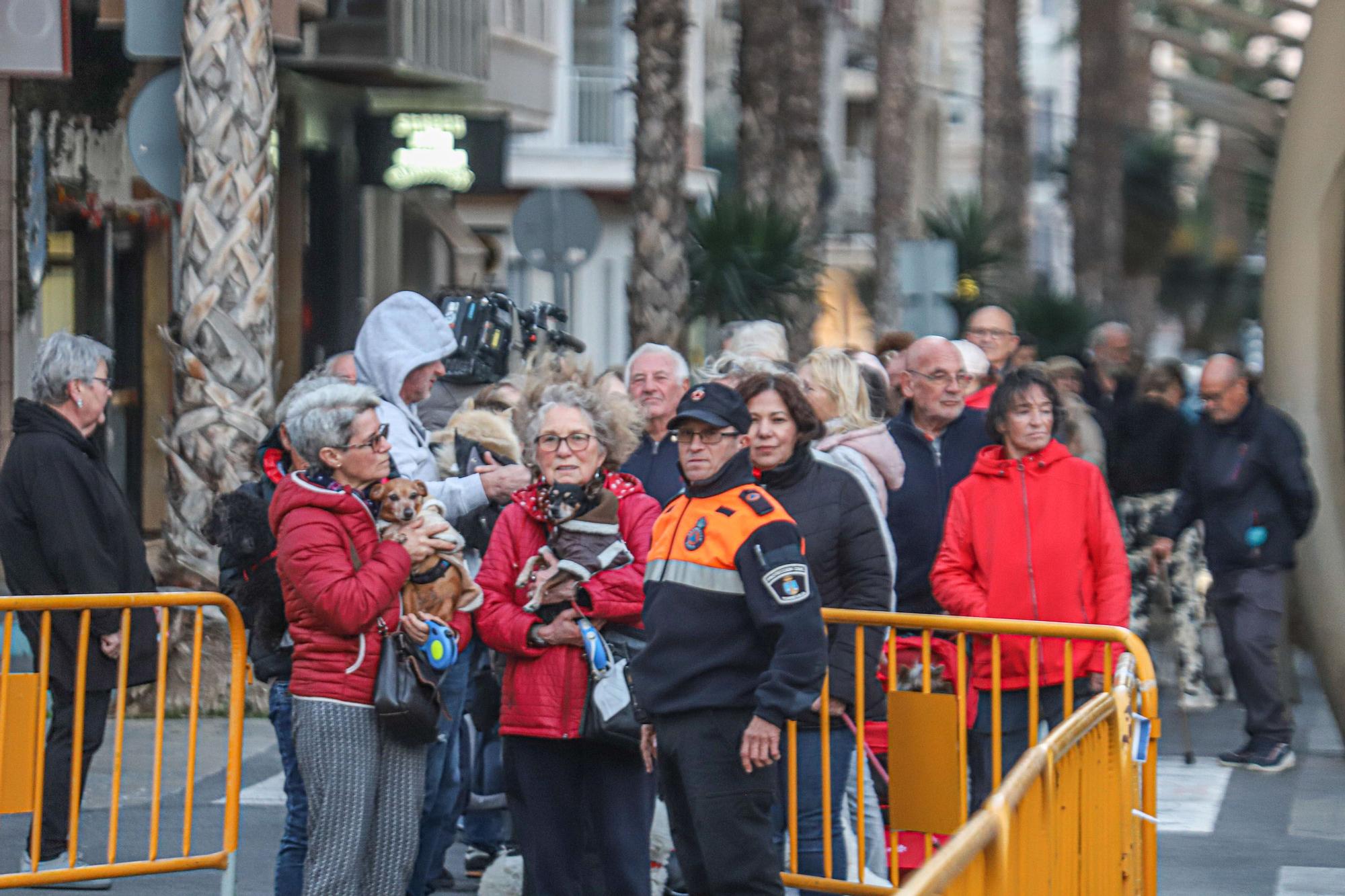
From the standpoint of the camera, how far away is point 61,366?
25.1 ft

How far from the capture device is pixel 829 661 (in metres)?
6.95

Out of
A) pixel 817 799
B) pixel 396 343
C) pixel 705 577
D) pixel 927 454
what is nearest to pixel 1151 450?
pixel 927 454

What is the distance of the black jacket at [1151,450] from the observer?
503 inches

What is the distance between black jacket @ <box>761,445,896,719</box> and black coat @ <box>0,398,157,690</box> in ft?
8.15

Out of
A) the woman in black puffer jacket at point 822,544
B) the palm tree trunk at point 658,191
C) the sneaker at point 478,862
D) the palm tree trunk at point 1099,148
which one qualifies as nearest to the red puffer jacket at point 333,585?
the woman in black puffer jacket at point 822,544

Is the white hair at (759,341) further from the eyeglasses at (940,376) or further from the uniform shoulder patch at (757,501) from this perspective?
the uniform shoulder patch at (757,501)

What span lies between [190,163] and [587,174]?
25.4 metres

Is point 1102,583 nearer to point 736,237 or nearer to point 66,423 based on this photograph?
point 66,423

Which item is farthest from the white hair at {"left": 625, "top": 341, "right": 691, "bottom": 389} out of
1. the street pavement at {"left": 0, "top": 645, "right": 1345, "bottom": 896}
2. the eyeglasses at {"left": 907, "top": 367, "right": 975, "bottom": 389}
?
the street pavement at {"left": 0, "top": 645, "right": 1345, "bottom": 896}

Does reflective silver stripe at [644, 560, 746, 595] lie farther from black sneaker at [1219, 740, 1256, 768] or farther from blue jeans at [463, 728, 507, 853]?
black sneaker at [1219, 740, 1256, 768]

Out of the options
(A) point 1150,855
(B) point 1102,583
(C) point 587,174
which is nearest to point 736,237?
(B) point 1102,583

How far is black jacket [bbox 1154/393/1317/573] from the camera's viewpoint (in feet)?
34.4

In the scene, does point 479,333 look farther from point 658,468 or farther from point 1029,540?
point 1029,540

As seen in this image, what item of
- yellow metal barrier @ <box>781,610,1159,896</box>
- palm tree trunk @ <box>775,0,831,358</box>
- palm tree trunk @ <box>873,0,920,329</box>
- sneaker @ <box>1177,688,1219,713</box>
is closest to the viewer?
yellow metal barrier @ <box>781,610,1159,896</box>
